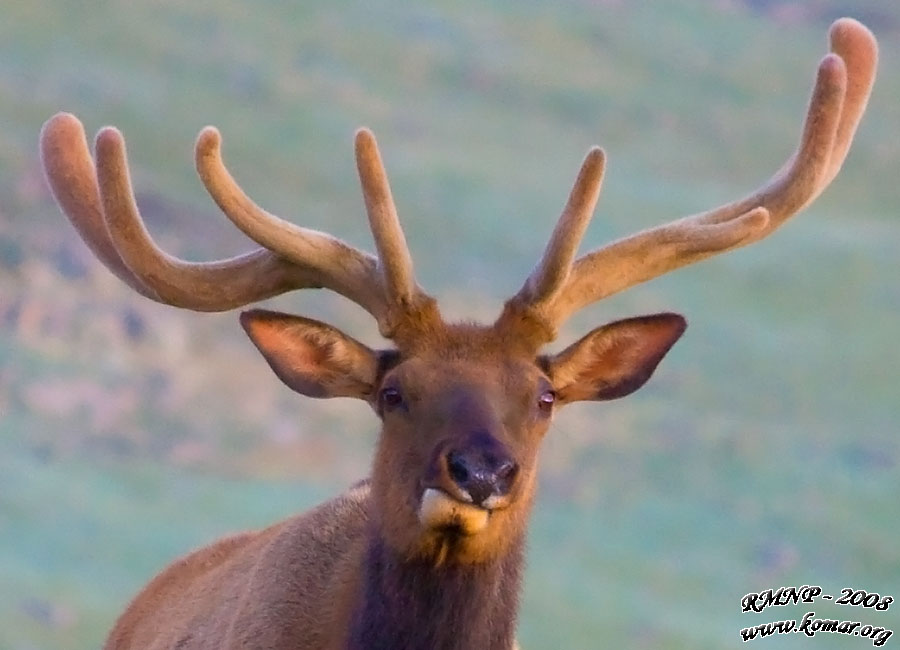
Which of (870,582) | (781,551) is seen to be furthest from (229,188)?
(781,551)

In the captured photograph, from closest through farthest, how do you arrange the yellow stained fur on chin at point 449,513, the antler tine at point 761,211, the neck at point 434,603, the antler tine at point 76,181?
the yellow stained fur on chin at point 449,513 → the neck at point 434,603 → the antler tine at point 761,211 → the antler tine at point 76,181

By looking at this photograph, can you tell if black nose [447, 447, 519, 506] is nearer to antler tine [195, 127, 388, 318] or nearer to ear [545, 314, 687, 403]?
antler tine [195, 127, 388, 318]

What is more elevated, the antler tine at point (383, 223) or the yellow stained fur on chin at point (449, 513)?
the antler tine at point (383, 223)

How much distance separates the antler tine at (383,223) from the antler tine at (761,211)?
518 millimetres

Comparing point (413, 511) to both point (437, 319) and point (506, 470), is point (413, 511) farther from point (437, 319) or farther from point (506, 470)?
point (437, 319)

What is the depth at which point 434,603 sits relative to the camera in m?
7.97

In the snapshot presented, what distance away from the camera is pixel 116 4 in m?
47.3

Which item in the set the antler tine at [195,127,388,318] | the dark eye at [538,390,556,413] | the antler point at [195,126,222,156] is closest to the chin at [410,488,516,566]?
the dark eye at [538,390,556,413]

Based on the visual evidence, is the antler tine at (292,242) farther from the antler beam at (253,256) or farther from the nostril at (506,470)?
the nostril at (506,470)

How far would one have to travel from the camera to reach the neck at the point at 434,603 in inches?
313

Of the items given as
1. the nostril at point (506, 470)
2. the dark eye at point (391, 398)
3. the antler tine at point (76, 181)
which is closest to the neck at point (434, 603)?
the dark eye at point (391, 398)

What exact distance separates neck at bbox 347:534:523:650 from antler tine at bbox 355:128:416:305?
3.02 ft

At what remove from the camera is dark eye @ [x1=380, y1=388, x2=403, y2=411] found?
8023 millimetres

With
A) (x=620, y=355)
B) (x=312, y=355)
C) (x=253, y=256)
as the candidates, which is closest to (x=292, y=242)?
(x=253, y=256)
